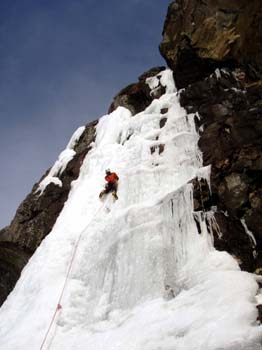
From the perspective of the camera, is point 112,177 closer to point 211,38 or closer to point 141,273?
point 141,273

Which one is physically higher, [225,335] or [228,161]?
[228,161]

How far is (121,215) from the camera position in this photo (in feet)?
33.8

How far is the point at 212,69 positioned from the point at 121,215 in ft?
22.5

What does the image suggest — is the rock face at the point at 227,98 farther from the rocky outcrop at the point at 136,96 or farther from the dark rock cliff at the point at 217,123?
the rocky outcrop at the point at 136,96

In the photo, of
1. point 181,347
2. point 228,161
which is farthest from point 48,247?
point 181,347

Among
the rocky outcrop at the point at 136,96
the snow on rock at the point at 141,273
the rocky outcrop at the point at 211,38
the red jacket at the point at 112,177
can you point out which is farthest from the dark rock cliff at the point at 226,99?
the red jacket at the point at 112,177

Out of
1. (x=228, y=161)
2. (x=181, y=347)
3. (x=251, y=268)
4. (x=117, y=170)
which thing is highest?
(x=117, y=170)

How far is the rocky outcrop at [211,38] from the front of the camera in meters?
13.1

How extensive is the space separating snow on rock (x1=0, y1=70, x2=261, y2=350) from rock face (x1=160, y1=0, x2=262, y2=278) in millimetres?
457

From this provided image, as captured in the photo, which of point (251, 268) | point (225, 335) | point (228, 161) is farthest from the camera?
point (228, 161)

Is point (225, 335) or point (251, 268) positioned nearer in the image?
point (225, 335)

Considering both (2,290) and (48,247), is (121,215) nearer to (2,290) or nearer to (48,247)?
(48,247)

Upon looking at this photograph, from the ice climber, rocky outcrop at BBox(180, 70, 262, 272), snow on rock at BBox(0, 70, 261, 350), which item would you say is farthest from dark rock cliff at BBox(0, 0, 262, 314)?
the ice climber

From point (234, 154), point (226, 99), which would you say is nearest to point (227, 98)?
point (226, 99)
